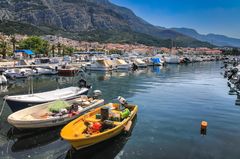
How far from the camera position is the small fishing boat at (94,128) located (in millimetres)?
11422

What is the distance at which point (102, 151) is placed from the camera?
1248 centimetres

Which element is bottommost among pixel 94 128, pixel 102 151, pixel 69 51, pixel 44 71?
pixel 102 151

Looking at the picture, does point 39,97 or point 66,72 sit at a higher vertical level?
point 66,72

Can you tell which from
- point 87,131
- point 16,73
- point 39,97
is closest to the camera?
point 87,131

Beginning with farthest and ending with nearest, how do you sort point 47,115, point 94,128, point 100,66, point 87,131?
1. point 100,66
2. point 47,115
3. point 94,128
4. point 87,131

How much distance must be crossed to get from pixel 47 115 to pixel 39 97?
15.7ft

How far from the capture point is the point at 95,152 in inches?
483

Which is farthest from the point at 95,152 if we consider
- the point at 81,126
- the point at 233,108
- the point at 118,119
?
the point at 233,108

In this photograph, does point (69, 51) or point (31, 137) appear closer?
point (31, 137)

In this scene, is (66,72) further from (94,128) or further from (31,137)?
(94,128)

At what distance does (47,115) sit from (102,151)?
18.5 feet

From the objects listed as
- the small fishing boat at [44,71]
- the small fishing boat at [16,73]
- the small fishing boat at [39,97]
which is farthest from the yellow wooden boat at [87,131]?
the small fishing boat at [44,71]

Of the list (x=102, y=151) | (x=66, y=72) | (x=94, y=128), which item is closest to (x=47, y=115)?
(x=94, y=128)

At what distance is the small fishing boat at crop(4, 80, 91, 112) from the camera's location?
55.8ft
